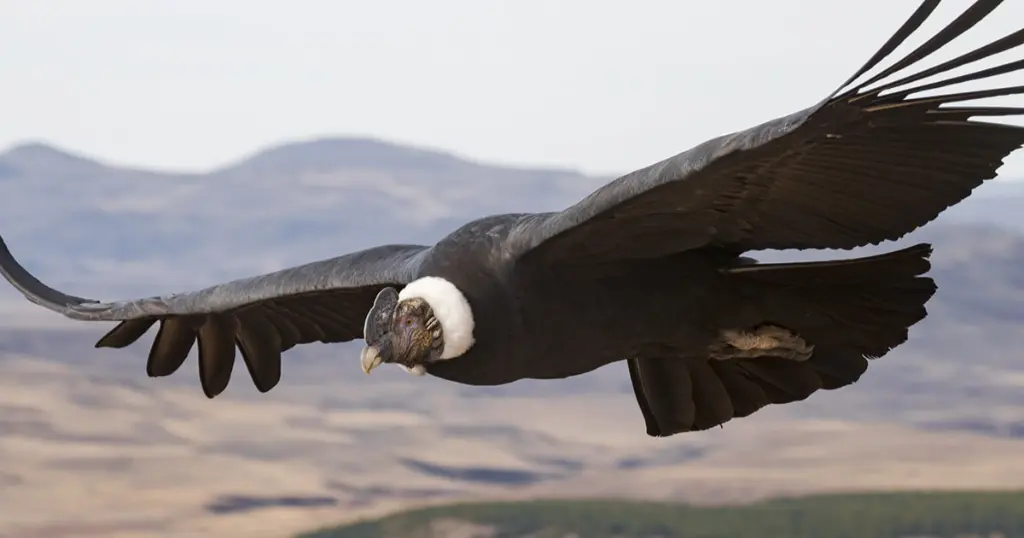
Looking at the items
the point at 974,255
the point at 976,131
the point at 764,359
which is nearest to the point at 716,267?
the point at 764,359

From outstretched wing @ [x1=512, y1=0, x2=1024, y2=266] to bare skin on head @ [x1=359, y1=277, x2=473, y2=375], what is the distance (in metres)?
0.29

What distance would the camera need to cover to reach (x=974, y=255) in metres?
19.3

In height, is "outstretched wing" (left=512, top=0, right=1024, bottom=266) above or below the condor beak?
above

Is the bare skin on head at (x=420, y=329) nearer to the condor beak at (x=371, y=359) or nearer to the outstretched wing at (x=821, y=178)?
the condor beak at (x=371, y=359)

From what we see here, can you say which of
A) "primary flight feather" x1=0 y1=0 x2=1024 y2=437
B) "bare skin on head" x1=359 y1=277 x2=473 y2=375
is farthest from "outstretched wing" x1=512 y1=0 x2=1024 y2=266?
"bare skin on head" x1=359 y1=277 x2=473 y2=375

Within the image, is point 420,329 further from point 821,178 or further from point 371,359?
point 821,178

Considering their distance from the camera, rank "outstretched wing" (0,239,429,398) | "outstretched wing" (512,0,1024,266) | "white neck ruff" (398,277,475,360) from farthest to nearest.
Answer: "outstretched wing" (0,239,429,398) < "white neck ruff" (398,277,475,360) < "outstretched wing" (512,0,1024,266)

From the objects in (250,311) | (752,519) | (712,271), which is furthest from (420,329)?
(752,519)

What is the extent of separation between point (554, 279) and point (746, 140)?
3.40 feet

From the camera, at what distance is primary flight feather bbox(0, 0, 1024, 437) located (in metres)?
4.38

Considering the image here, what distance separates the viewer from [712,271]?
5.44m

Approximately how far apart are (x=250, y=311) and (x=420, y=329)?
2.12 m

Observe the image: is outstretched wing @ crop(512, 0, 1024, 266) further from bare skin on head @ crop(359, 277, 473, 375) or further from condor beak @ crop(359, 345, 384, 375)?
condor beak @ crop(359, 345, 384, 375)

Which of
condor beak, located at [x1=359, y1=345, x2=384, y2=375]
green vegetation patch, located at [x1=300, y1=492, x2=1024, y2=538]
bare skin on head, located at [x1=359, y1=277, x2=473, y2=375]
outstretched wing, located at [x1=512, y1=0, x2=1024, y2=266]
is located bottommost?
green vegetation patch, located at [x1=300, y1=492, x2=1024, y2=538]
